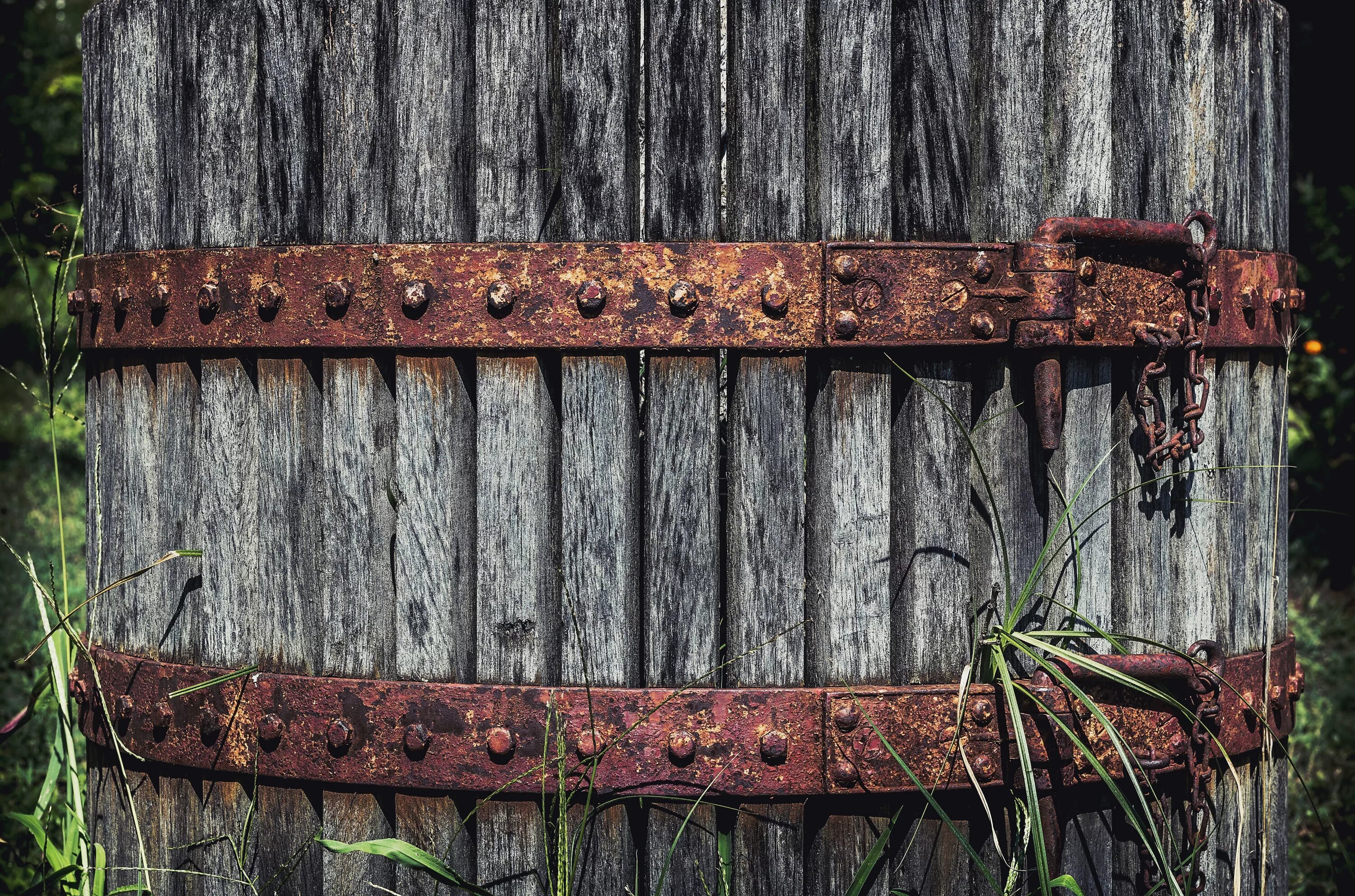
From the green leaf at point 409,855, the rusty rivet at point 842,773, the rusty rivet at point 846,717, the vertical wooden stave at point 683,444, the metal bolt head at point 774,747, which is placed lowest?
the green leaf at point 409,855

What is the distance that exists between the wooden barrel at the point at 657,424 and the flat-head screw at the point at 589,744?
9 centimetres

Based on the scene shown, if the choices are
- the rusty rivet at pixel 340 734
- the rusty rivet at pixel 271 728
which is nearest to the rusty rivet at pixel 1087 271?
the rusty rivet at pixel 340 734

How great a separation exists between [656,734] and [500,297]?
2.27ft

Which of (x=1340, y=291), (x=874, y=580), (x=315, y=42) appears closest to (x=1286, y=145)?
(x=874, y=580)

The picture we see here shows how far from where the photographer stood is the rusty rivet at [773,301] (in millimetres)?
1899

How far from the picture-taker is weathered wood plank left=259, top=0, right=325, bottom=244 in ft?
6.72

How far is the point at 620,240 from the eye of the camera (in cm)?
195

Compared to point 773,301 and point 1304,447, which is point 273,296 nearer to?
point 773,301

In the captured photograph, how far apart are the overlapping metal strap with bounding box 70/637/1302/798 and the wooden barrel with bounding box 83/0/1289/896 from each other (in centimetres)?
5

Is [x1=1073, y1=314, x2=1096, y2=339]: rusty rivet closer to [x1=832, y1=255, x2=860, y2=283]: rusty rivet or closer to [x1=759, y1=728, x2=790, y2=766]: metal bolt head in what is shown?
[x1=832, y1=255, x2=860, y2=283]: rusty rivet

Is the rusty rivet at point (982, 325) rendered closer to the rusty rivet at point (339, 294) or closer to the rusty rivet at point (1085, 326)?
the rusty rivet at point (1085, 326)

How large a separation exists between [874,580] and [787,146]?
681 millimetres

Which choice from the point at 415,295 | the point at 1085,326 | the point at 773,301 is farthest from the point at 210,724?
the point at 1085,326

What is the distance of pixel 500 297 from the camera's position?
1.91 meters
